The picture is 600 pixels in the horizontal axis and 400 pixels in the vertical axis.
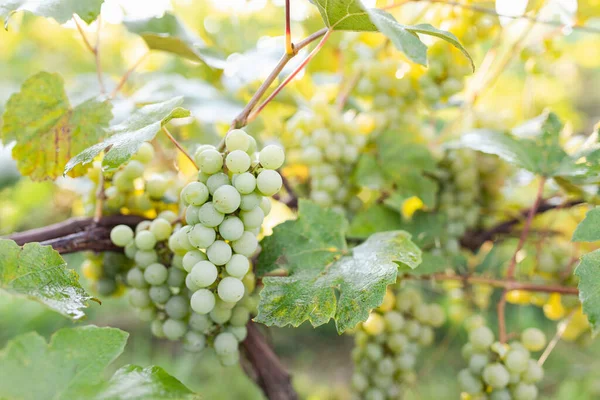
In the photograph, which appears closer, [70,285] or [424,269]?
[70,285]

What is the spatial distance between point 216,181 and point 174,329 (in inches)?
8.2

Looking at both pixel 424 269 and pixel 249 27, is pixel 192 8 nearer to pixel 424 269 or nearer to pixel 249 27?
pixel 249 27

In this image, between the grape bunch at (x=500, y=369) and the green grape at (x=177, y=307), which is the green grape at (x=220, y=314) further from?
the grape bunch at (x=500, y=369)

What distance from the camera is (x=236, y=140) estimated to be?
19.2 inches

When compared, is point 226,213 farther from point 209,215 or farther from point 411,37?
point 411,37

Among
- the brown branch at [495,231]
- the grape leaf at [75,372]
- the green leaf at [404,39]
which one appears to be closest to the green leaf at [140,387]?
the grape leaf at [75,372]

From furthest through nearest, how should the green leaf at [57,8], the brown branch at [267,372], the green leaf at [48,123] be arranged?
the brown branch at [267,372] → the green leaf at [48,123] → the green leaf at [57,8]

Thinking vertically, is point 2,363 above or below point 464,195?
above

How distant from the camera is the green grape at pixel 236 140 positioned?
488 mm

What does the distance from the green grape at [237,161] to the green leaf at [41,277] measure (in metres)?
0.19

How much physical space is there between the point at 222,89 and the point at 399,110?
0.40m

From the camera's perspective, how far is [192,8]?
4.79ft

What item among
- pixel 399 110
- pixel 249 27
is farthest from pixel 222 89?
pixel 399 110

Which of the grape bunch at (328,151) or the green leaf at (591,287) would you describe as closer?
the green leaf at (591,287)
